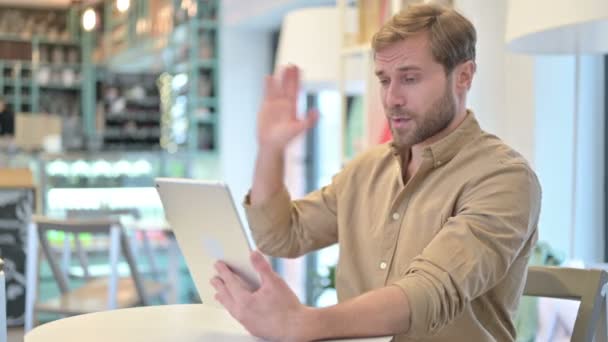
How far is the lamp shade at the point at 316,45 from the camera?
156 inches

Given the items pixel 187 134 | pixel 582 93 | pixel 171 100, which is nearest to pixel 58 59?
pixel 171 100

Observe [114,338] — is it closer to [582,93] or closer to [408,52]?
[408,52]

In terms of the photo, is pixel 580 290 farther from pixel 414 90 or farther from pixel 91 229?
pixel 91 229

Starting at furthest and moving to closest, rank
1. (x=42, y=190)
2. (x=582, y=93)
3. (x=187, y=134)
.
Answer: (x=187, y=134), (x=42, y=190), (x=582, y=93)

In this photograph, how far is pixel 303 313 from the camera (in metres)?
1.21

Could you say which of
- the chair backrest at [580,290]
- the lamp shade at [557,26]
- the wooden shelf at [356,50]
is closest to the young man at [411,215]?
the chair backrest at [580,290]

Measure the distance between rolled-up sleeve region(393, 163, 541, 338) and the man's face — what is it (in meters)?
0.16

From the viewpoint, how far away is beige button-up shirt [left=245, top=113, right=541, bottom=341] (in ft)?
4.32

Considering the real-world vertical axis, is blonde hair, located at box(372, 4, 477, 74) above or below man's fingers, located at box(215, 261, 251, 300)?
above

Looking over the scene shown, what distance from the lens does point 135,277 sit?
360cm

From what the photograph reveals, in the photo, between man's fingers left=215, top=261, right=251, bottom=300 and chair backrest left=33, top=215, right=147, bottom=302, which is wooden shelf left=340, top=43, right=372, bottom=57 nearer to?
chair backrest left=33, top=215, right=147, bottom=302

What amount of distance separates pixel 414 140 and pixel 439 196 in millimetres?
127

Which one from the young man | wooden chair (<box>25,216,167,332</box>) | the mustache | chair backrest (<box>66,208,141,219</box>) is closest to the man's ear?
the young man

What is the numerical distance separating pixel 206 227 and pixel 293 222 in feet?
1.37
